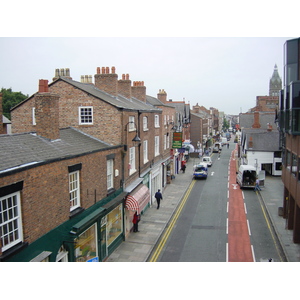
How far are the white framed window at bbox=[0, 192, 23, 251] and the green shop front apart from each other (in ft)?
1.55

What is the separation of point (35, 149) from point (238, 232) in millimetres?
14367

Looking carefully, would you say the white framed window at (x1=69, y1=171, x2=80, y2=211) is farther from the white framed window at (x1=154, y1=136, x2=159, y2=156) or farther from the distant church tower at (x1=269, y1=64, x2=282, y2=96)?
the distant church tower at (x1=269, y1=64, x2=282, y2=96)

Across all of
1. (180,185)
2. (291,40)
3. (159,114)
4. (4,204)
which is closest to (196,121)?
(180,185)

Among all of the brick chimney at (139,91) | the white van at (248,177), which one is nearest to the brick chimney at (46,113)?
the brick chimney at (139,91)

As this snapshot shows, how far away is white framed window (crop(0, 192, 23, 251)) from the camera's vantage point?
30.3 ft

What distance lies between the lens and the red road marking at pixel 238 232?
16547 mm

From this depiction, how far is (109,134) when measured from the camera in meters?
18.4

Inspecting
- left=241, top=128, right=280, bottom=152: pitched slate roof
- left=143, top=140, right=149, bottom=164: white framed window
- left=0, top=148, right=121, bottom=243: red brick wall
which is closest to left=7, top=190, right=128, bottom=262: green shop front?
left=0, top=148, right=121, bottom=243: red brick wall

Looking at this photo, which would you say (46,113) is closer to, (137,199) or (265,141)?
(137,199)

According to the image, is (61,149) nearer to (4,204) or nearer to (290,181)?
(4,204)

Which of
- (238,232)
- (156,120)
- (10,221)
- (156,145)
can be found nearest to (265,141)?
(156,145)

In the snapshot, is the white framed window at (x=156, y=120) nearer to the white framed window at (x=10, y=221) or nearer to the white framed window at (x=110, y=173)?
the white framed window at (x=110, y=173)

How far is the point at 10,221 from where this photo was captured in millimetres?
9445

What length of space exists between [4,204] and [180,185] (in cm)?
2693
